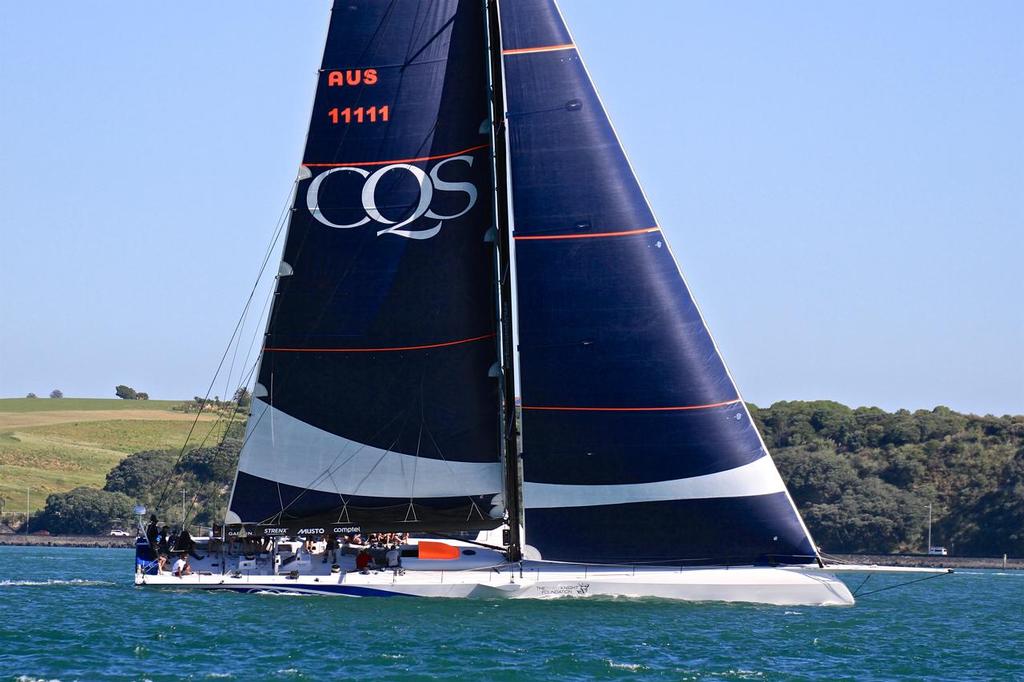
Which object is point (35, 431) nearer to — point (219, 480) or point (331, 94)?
point (219, 480)

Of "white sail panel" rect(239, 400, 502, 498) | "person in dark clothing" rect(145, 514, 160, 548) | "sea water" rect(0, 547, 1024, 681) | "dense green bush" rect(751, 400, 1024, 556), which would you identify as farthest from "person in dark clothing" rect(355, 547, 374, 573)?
"dense green bush" rect(751, 400, 1024, 556)

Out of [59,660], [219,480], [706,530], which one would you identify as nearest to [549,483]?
[706,530]

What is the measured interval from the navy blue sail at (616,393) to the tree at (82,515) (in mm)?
73602

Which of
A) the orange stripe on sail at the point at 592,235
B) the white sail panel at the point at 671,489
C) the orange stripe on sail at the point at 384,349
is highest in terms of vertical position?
the orange stripe on sail at the point at 592,235

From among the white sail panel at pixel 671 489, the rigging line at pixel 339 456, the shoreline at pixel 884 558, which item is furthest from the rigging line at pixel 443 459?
the shoreline at pixel 884 558

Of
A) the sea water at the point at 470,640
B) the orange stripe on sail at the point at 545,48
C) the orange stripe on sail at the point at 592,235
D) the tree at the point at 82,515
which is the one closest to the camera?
the sea water at the point at 470,640

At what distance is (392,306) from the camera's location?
37.9 metres

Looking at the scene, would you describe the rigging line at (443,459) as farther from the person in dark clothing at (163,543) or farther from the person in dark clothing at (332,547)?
the person in dark clothing at (163,543)

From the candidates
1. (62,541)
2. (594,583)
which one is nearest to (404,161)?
(594,583)

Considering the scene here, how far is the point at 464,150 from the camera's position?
37844 mm

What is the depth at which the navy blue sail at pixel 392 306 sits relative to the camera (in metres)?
37.8

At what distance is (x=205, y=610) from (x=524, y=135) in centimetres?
1238

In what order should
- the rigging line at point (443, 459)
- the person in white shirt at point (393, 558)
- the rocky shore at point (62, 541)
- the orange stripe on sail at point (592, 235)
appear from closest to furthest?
the orange stripe on sail at point (592, 235)
the person in white shirt at point (393, 558)
the rigging line at point (443, 459)
the rocky shore at point (62, 541)

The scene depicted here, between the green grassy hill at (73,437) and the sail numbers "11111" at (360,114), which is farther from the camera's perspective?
the green grassy hill at (73,437)
